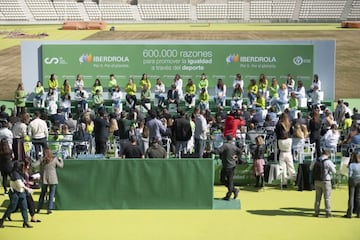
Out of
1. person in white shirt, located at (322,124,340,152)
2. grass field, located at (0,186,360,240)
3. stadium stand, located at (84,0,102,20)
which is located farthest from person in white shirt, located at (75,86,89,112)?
stadium stand, located at (84,0,102,20)

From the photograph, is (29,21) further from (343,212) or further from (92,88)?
(343,212)

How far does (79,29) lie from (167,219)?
5813 cm

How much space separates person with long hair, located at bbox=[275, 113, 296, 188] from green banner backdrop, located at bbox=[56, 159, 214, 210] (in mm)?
2619

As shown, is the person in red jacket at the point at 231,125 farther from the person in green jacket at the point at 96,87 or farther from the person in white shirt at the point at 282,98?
the person in green jacket at the point at 96,87

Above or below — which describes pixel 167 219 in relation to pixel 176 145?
below

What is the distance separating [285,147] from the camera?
19078 millimetres

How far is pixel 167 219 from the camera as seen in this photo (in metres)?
16.8

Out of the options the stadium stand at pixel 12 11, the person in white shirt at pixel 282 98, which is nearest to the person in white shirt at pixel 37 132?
the person in white shirt at pixel 282 98

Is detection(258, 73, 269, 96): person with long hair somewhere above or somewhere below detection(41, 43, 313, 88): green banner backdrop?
below

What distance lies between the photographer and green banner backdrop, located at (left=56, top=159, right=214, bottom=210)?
1717 centimetres

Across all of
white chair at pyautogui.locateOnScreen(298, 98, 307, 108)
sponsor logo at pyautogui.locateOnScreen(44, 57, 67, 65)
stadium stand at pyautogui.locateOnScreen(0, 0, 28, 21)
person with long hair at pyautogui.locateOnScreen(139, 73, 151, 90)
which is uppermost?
stadium stand at pyautogui.locateOnScreen(0, 0, 28, 21)

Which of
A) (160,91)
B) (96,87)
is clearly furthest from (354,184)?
(96,87)

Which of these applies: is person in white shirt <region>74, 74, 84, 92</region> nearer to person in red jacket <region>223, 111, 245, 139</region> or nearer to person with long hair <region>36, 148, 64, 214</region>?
person in red jacket <region>223, 111, 245, 139</region>

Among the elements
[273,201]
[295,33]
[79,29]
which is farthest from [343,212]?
[79,29]
